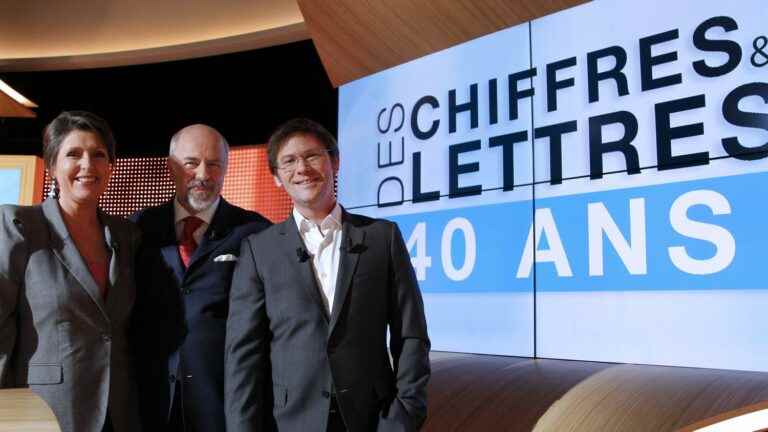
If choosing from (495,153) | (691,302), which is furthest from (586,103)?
(691,302)

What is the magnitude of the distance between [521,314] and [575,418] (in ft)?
2.84

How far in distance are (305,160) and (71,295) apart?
0.78 m

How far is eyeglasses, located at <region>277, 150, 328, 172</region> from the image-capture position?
6.07 ft

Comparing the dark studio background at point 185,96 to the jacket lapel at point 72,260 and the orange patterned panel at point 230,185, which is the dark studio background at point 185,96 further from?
the jacket lapel at point 72,260

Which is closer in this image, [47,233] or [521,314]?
[47,233]

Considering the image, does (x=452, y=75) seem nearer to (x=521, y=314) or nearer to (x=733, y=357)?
(x=521, y=314)

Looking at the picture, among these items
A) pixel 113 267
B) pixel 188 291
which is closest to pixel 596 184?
pixel 188 291

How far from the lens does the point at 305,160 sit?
1.85 m

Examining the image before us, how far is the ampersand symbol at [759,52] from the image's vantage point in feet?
8.54

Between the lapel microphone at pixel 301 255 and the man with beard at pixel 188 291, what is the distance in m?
0.31

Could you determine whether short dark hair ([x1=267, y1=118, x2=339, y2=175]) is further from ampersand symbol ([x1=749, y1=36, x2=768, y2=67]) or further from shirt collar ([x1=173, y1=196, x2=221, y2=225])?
ampersand symbol ([x1=749, y1=36, x2=768, y2=67])

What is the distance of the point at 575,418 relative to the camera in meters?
2.37

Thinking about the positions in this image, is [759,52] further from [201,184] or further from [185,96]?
[185,96]

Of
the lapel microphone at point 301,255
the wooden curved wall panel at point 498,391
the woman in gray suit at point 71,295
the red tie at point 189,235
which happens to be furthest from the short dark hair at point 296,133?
the wooden curved wall panel at point 498,391
